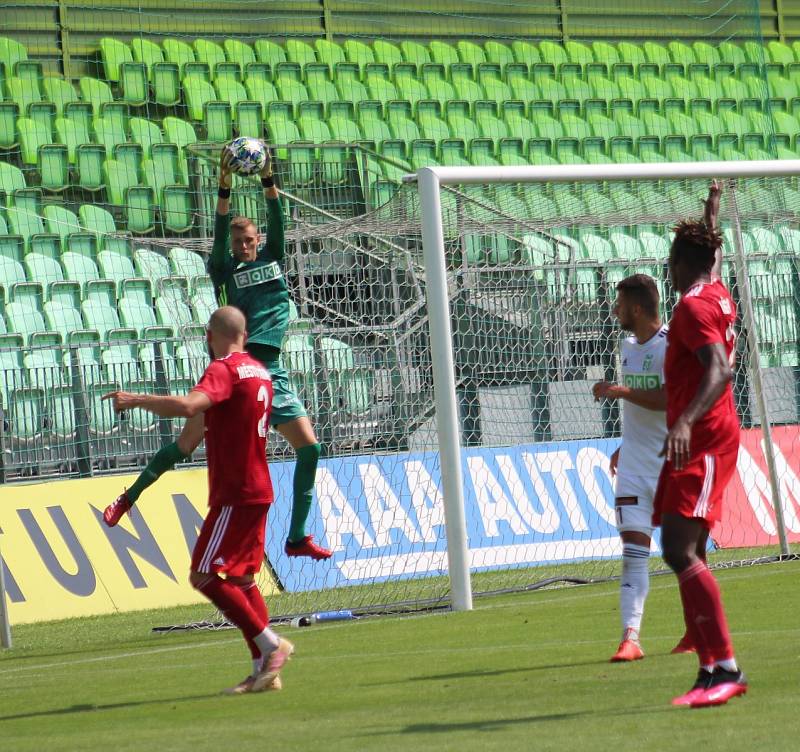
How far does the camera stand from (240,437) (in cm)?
645

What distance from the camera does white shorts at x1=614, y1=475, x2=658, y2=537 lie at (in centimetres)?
708

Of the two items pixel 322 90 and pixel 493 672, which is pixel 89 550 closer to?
pixel 493 672

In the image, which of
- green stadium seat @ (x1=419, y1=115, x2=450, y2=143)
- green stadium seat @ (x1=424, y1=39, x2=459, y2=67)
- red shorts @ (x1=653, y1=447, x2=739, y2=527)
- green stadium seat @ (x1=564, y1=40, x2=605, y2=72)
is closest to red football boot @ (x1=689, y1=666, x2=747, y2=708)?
red shorts @ (x1=653, y1=447, x2=739, y2=527)

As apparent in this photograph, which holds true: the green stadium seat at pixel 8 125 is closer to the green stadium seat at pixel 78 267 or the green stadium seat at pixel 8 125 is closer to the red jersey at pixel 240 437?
the green stadium seat at pixel 78 267

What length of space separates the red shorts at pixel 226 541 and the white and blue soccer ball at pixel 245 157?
2647 millimetres

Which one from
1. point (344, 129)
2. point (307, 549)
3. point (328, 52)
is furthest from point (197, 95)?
point (307, 549)

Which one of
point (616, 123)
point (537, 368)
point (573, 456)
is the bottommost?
point (573, 456)

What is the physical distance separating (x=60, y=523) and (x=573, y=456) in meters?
4.36

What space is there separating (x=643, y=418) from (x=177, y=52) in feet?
46.0

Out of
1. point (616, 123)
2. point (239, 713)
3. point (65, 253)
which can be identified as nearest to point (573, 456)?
point (65, 253)

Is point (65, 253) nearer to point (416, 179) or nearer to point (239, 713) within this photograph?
point (416, 179)

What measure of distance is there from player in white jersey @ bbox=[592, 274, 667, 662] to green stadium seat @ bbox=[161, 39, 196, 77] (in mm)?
13496

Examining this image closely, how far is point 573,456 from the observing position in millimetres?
12672

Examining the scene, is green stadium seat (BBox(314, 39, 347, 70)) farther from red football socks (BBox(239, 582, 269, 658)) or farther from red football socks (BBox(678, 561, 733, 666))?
red football socks (BBox(678, 561, 733, 666))
